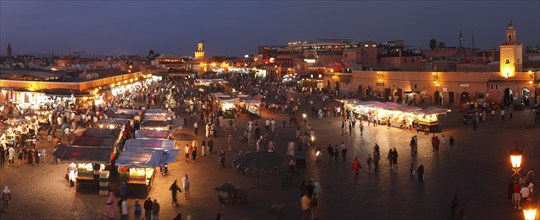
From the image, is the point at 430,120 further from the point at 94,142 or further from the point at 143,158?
the point at 94,142

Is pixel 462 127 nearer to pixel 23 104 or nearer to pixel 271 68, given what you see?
pixel 23 104

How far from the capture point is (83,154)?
1452 cm

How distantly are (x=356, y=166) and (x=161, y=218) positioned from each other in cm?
640

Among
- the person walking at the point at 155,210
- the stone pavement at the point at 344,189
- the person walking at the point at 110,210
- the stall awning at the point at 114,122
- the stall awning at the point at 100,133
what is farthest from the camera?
the stall awning at the point at 114,122

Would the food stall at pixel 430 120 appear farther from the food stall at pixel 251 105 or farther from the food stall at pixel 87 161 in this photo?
the food stall at pixel 87 161

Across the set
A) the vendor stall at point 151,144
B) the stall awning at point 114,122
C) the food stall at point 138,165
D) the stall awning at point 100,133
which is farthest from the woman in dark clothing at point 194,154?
the stall awning at point 114,122

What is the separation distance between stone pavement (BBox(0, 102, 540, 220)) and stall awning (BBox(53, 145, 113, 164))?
0.93 metres

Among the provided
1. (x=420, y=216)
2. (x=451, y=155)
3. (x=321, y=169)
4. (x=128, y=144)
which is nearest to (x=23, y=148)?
(x=128, y=144)

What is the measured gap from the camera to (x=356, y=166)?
15727 mm

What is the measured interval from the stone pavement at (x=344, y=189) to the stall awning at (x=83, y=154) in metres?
0.93

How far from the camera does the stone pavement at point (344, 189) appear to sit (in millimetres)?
12375

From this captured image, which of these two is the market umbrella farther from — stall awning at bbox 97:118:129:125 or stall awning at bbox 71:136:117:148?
stall awning at bbox 97:118:129:125

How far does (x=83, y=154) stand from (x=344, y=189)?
7.48m

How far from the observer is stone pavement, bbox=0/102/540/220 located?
12.4 meters
